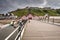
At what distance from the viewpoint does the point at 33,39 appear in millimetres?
13297

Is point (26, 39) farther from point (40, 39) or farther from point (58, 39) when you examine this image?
point (58, 39)

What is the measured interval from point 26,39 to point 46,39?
128cm

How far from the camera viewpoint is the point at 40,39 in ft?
43.7

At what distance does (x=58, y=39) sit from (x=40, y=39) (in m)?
1.15

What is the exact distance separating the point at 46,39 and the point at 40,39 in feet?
1.31

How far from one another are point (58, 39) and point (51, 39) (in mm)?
451

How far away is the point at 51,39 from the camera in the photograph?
13.2m

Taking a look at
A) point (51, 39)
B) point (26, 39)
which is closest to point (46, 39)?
point (51, 39)

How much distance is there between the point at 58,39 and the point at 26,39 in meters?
2.03

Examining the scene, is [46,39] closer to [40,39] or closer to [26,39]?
[40,39]

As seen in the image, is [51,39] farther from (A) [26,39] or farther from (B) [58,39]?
(A) [26,39]

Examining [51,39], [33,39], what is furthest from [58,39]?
[33,39]

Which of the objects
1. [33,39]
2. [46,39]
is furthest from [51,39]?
[33,39]

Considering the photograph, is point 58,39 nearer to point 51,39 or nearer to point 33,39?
point 51,39
